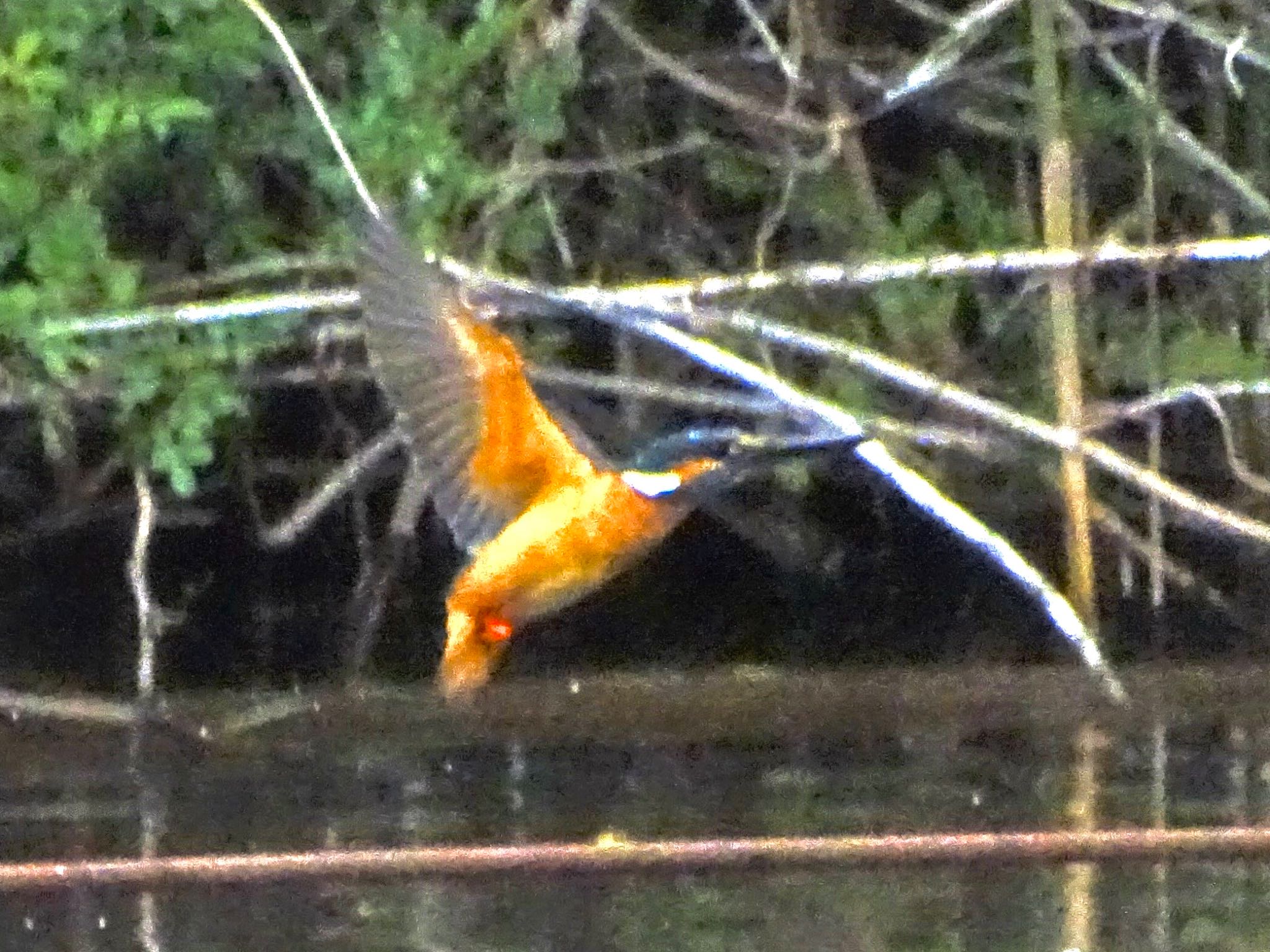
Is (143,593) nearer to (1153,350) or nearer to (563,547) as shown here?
(563,547)

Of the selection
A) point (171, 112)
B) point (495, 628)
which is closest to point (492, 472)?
point (495, 628)

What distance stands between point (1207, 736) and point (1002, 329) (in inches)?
23.0

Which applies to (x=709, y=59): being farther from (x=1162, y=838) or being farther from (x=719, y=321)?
(x=1162, y=838)

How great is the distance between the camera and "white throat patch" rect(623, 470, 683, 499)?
1.24 metres

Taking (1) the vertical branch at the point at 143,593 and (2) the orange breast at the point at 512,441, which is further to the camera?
Answer: (1) the vertical branch at the point at 143,593

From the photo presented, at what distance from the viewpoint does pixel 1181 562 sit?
6.64 feet

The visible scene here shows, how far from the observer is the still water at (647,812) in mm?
920

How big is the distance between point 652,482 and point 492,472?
0.12m

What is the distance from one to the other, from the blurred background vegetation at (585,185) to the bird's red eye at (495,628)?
0.42 m

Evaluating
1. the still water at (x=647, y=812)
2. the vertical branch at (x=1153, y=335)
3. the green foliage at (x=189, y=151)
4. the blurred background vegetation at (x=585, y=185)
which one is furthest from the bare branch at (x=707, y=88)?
the still water at (x=647, y=812)

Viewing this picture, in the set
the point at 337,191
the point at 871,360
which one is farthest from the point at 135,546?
the point at 871,360

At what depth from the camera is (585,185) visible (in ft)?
6.46

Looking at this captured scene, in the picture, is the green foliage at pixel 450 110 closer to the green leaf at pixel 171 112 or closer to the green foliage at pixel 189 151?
the green foliage at pixel 189 151

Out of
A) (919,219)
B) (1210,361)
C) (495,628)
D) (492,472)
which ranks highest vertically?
(919,219)
